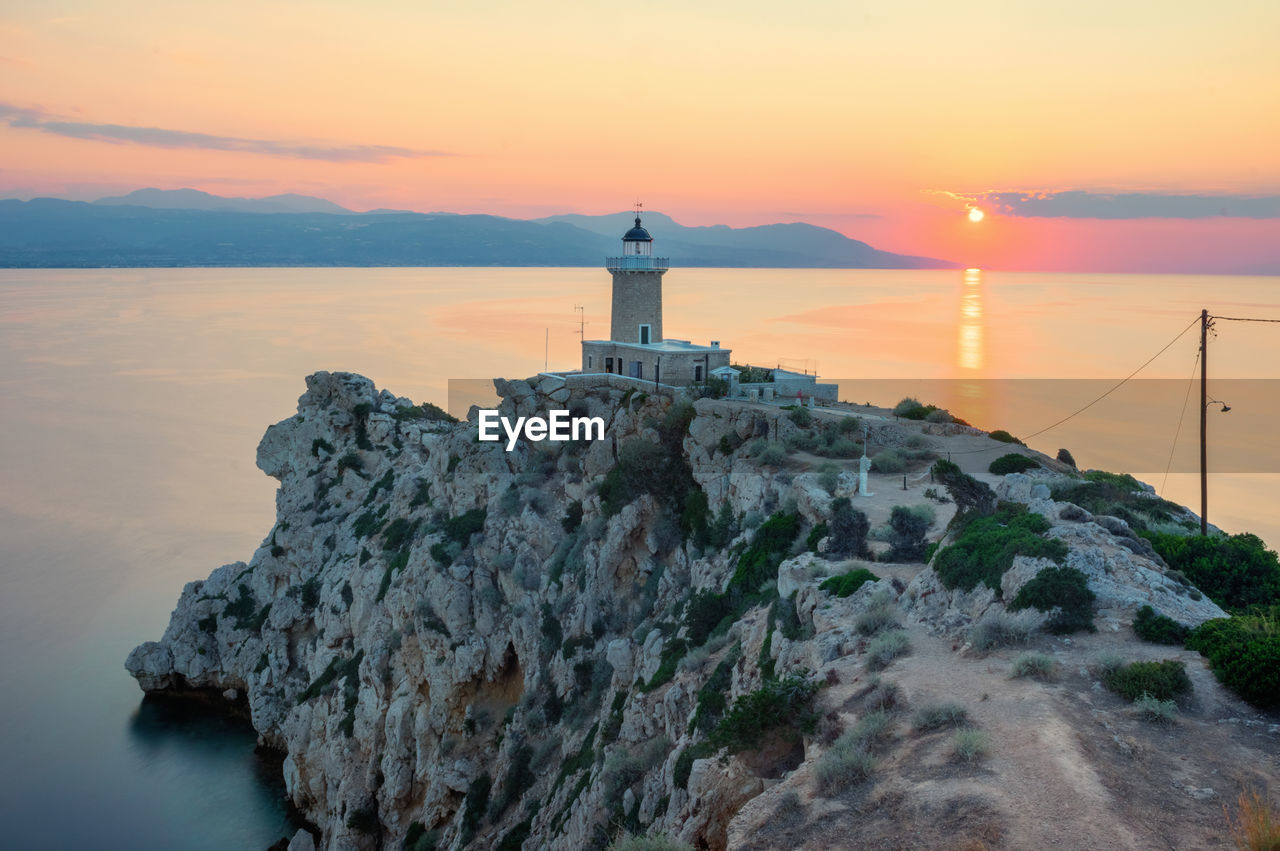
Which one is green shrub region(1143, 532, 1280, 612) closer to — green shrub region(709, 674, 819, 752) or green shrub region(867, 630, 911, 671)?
green shrub region(867, 630, 911, 671)

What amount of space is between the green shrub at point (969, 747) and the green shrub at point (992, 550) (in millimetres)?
4592

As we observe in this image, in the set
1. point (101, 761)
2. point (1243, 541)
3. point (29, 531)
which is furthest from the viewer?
point (29, 531)

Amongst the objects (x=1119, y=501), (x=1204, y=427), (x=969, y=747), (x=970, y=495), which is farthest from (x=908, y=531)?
(x=969, y=747)

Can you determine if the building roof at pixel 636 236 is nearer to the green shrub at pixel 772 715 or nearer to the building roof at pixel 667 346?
the building roof at pixel 667 346

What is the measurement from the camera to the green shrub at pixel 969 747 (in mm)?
9741

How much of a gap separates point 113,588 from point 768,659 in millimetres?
53121

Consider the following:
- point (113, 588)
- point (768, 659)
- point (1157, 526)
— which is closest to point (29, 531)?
point (113, 588)

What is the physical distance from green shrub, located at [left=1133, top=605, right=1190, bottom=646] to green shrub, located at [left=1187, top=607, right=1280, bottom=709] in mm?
125

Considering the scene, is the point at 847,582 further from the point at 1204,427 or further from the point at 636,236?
the point at 636,236

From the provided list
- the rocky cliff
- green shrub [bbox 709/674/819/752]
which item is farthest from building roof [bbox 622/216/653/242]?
green shrub [bbox 709/674/819/752]

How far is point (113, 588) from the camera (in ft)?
181

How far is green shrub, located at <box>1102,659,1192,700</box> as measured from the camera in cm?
1069

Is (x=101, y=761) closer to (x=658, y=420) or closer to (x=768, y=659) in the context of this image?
(x=658, y=420)

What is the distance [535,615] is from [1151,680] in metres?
22.4
